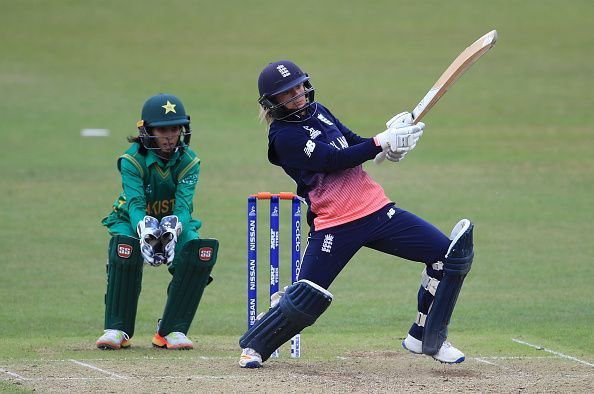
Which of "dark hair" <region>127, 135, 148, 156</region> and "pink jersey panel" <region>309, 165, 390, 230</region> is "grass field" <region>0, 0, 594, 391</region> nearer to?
"pink jersey panel" <region>309, 165, 390, 230</region>

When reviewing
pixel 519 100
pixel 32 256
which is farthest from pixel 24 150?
pixel 519 100

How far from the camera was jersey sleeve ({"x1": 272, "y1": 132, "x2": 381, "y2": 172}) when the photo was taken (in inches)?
273

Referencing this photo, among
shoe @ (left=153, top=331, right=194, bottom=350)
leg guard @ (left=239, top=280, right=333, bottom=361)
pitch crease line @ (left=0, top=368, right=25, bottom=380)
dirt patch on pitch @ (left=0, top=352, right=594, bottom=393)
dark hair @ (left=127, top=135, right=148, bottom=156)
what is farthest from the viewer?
shoe @ (left=153, top=331, right=194, bottom=350)

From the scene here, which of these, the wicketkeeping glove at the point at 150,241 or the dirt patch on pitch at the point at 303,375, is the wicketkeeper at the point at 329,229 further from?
the wicketkeeping glove at the point at 150,241

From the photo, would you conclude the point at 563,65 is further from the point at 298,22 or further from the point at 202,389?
the point at 202,389

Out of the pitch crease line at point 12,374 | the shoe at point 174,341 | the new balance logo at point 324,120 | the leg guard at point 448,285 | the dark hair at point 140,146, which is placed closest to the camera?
the pitch crease line at point 12,374

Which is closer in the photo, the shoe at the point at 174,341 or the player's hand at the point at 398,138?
the player's hand at the point at 398,138

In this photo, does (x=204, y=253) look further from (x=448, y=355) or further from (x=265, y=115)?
(x=448, y=355)

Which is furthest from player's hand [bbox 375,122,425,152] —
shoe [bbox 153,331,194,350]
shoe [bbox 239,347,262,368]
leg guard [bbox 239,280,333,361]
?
shoe [bbox 153,331,194,350]

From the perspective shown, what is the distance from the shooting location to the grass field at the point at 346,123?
9.64 metres

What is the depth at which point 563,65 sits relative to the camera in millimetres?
25828

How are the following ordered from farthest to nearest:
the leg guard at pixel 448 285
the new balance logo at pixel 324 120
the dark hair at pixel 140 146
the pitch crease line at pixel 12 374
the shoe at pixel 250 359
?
the dark hair at pixel 140 146 < the new balance logo at pixel 324 120 < the shoe at pixel 250 359 < the leg guard at pixel 448 285 < the pitch crease line at pixel 12 374

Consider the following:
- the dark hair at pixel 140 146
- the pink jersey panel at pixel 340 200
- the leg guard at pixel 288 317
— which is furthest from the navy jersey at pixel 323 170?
the dark hair at pixel 140 146

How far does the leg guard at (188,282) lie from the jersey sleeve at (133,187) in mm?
420
